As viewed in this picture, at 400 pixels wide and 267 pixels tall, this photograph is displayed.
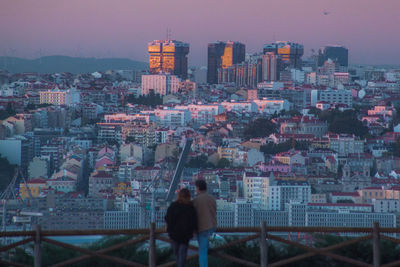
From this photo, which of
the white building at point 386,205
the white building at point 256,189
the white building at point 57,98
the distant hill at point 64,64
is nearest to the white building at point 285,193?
the white building at point 256,189

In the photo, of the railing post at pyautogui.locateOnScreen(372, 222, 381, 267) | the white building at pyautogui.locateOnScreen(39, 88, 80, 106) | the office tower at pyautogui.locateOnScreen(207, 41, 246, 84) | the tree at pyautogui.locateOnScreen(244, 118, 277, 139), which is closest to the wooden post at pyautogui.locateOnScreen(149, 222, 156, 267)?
the railing post at pyautogui.locateOnScreen(372, 222, 381, 267)

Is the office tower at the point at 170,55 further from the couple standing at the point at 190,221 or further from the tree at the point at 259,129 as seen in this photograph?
the couple standing at the point at 190,221

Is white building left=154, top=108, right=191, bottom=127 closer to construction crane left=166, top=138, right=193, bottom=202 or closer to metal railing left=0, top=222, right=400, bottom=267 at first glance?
construction crane left=166, top=138, right=193, bottom=202

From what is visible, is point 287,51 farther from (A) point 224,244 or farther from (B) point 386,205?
(A) point 224,244

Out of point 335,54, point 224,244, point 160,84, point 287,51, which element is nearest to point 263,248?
point 224,244

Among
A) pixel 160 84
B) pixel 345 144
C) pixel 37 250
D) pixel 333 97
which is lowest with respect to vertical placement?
pixel 345 144

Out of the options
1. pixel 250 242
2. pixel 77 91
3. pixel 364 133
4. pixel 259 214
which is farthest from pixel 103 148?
pixel 250 242
